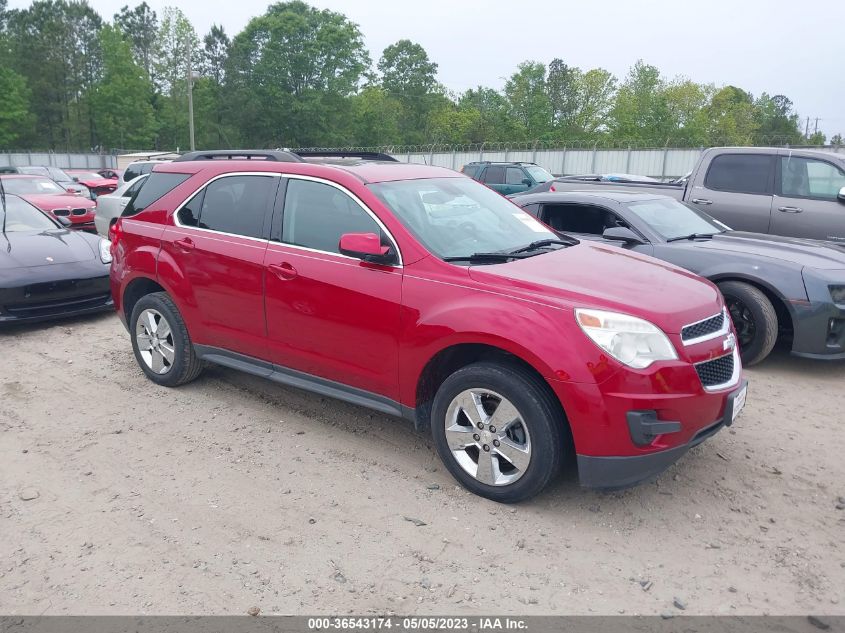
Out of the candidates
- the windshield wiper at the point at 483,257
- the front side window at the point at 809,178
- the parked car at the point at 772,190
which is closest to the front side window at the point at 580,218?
the parked car at the point at 772,190

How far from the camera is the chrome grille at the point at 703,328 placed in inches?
142

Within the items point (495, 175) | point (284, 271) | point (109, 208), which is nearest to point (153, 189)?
point (284, 271)

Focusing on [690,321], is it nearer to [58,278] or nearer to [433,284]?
[433,284]

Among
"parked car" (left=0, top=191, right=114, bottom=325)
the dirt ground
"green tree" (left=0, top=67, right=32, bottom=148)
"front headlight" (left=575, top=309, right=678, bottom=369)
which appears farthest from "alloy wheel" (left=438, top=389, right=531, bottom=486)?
"green tree" (left=0, top=67, right=32, bottom=148)

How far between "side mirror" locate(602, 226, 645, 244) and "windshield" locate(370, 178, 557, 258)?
6.27ft

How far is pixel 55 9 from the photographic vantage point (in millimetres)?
71812

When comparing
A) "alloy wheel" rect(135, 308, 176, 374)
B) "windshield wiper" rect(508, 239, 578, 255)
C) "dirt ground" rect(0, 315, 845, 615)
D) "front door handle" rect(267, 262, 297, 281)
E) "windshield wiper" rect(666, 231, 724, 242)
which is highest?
"windshield wiper" rect(508, 239, 578, 255)

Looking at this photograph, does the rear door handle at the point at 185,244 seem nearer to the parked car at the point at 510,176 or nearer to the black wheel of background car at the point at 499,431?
the black wheel of background car at the point at 499,431

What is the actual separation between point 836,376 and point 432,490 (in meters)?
4.17

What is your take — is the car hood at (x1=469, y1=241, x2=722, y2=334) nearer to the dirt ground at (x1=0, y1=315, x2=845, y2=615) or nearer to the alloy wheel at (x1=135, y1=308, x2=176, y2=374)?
the dirt ground at (x1=0, y1=315, x2=845, y2=615)

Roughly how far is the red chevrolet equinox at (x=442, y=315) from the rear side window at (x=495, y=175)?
17.0m

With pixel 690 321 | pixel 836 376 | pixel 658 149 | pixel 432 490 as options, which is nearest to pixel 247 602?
pixel 432 490

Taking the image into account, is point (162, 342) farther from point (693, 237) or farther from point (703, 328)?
point (693, 237)

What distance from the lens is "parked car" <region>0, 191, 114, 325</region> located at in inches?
282
